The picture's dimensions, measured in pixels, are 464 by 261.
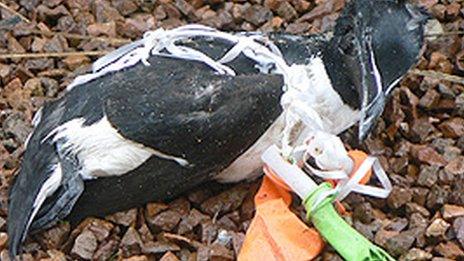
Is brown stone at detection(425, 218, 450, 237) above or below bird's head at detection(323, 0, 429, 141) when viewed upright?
below

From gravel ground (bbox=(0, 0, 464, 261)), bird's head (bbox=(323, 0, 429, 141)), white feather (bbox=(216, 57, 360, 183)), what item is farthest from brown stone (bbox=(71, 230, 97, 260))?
bird's head (bbox=(323, 0, 429, 141))

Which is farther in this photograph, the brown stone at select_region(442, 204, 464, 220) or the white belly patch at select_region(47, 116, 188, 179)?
the brown stone at select_region(442, 204, 464, 220)

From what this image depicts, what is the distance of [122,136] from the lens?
1763mm

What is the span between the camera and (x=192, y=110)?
1764 millimetres

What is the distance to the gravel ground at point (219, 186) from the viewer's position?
1819mm

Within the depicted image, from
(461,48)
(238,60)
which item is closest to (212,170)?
(238,60)

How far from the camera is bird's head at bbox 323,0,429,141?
181 centimetres

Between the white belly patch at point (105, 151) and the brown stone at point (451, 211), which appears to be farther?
the brown stone at point (451, 211)

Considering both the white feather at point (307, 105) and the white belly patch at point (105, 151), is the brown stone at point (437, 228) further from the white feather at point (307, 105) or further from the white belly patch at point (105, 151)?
the white belly patch at point (105, 151)

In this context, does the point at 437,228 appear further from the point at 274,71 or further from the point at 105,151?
the point at 105,151

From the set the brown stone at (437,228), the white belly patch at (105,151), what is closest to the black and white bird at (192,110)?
the white belly patch at (105,151)

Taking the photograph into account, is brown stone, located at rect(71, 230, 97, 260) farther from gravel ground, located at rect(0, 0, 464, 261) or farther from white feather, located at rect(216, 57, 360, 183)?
white feather, located at rect(216, 57, 360, 183)

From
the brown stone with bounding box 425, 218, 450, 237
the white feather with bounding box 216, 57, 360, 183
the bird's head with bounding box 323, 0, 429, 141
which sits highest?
the bird's head with bounding box 323, 0, 429, 141

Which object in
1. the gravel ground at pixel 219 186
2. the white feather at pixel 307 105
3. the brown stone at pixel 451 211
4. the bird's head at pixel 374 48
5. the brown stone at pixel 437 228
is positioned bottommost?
the brown stone at pixel 437 228
